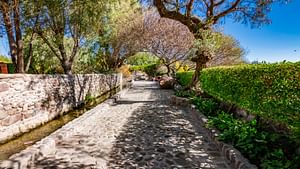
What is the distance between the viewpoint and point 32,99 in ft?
26.6

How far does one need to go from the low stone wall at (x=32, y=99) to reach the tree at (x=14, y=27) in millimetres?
1742

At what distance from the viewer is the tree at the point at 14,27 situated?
949 cm

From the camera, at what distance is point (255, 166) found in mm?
3873

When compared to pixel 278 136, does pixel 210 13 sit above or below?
above

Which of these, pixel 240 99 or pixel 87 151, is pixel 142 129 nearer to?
pixel 87 151

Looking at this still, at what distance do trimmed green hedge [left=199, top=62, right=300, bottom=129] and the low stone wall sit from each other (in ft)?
21.3

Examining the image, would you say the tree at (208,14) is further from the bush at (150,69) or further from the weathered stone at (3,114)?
the bush at (150,69)

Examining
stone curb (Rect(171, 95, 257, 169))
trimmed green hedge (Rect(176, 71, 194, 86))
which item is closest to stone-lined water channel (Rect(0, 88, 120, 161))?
stone curb (Rect(171, 95, 257, 169))

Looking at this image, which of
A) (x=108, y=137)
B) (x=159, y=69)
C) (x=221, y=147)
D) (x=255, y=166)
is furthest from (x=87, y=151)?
(x=159, y=69)

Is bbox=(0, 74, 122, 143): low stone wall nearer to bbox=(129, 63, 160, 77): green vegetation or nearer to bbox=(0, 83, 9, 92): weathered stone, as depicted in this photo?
bbox=(0, 83, 9, 92): weathered stone

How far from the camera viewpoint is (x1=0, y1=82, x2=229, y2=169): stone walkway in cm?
445

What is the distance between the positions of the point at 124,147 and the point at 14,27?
8351 millimetres

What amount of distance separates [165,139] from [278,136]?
252 centimetres

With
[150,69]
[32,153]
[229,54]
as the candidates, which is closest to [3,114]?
[32,153]
